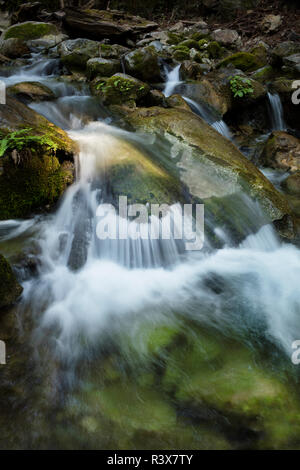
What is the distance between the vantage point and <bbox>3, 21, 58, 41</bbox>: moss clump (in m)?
13.9

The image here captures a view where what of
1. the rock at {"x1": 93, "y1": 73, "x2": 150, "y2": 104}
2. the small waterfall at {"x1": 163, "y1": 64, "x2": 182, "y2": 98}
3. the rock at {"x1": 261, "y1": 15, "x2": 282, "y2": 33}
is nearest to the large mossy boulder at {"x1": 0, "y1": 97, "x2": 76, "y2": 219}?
the rock at {"x1": 93, "y1": 73, "x2": 150, "y2": 104}

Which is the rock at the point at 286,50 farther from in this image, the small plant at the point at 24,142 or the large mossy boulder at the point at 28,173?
the small plant at the point at 24,142

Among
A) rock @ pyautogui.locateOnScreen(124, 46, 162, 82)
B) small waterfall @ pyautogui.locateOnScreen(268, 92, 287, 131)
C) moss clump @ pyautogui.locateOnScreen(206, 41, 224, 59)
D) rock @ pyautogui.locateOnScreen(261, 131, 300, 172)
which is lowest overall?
rock @ pyautogui.locateOnScreen(261, 131, 300, 172)

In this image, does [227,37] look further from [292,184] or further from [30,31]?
[292,184]

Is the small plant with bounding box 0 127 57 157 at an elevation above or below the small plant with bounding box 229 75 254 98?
below

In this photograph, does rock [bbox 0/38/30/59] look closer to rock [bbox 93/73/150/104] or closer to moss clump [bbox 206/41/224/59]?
rock [bbox 93/73/150/104]

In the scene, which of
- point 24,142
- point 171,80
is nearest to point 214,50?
point 171,80

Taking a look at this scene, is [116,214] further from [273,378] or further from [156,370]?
[273,378]

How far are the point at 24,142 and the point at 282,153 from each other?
20.2 feet

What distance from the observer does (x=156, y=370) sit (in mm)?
2764

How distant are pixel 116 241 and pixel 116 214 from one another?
438 mm

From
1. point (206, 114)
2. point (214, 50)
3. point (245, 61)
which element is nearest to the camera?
point (206, 114)

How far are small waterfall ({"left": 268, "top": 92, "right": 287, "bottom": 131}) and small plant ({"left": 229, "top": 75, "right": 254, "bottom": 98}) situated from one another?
40.2 inches

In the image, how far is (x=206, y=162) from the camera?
5.30 m
